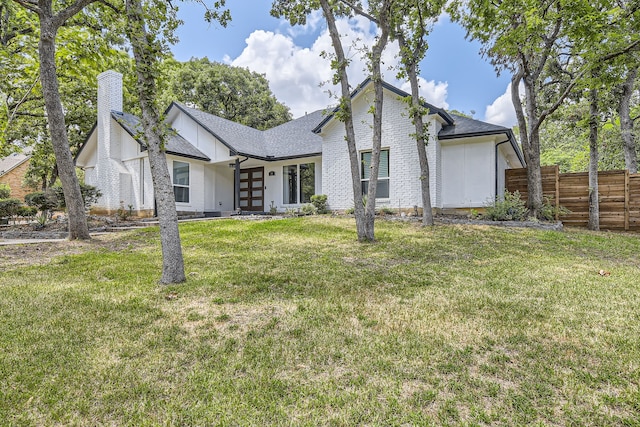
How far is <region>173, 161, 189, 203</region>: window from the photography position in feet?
45.5

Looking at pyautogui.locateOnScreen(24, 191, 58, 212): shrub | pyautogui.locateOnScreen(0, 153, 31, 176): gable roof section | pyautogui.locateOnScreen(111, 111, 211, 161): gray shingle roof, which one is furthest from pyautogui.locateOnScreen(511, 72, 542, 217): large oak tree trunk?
pyautogui.locateOnScreen(0, 153, 31, 176): gable roof section

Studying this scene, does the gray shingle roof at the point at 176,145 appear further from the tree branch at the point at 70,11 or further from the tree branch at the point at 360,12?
the tree branch at the point at 360,12

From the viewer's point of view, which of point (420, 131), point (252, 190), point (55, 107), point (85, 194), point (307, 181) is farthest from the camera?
point (252, 190)

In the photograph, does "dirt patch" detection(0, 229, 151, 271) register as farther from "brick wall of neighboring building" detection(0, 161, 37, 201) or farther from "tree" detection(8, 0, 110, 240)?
"brick wall of neighboring building" detection(0, 161, 37, 201)

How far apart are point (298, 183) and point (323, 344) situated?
12.2 metres

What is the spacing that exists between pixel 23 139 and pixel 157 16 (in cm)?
2113

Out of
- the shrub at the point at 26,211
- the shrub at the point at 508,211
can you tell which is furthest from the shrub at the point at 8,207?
the shrub at the point at 508,211

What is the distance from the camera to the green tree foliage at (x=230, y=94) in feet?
82.9

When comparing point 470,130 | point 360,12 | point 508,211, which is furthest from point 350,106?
point 508,211

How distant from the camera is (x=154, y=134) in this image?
4230mm

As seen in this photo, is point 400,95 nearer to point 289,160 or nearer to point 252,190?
point 289,160

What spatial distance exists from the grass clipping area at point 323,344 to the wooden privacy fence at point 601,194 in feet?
23.8

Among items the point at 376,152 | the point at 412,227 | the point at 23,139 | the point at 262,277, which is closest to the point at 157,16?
the point at 262,277

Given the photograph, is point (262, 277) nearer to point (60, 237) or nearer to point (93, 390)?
point (93, 390)
